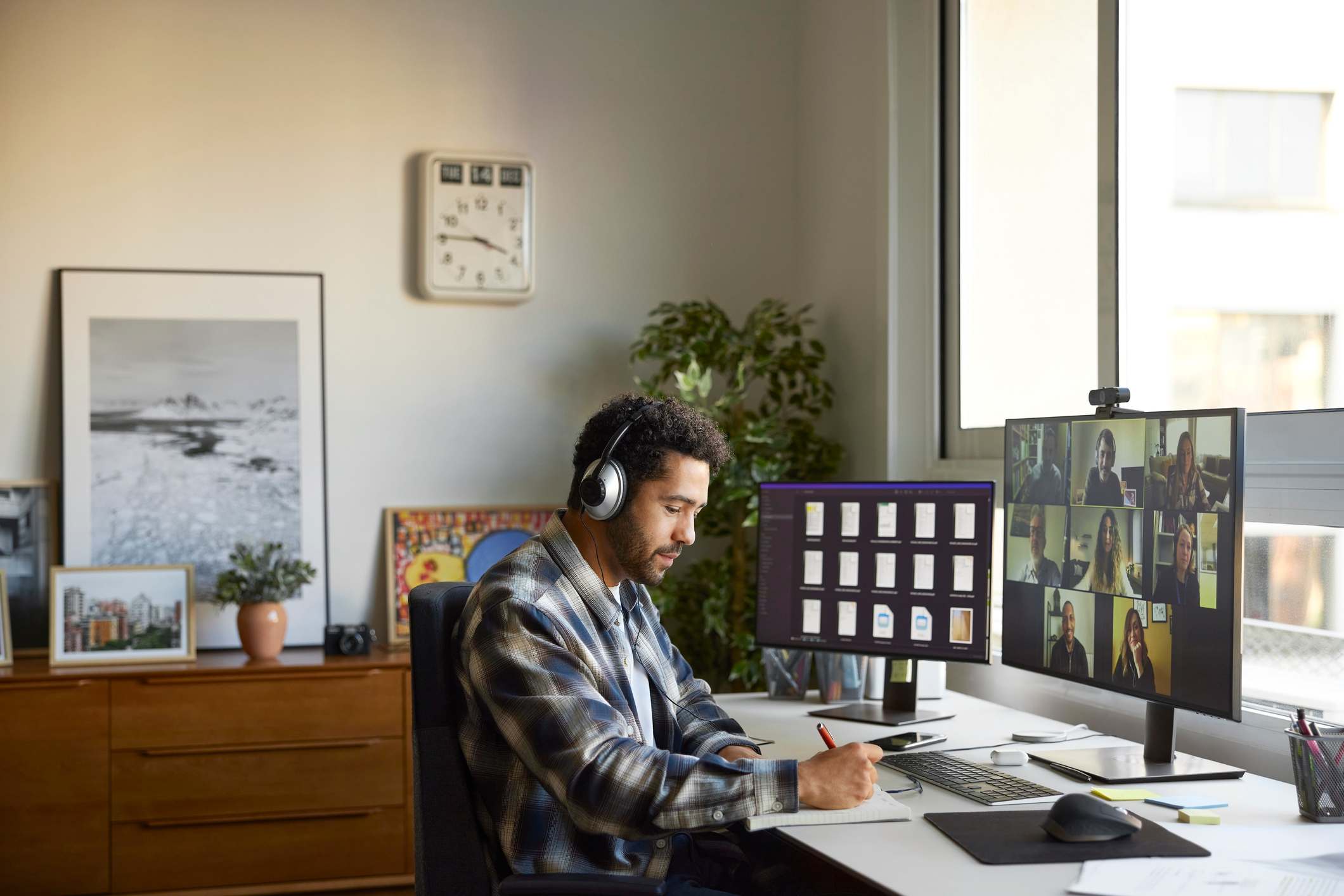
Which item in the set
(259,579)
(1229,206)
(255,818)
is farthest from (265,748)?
(1229,206)

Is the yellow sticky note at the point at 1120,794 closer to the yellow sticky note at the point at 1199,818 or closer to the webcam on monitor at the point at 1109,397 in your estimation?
the yellow sticky note at the point at 1199,818

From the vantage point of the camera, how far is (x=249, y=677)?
3189mm

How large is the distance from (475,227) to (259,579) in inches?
48.0

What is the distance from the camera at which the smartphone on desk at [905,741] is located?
6.83 feet

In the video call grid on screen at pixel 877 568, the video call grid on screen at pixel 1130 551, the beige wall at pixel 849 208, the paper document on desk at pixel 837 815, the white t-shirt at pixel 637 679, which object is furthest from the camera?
the beige wall at pixel 849 208

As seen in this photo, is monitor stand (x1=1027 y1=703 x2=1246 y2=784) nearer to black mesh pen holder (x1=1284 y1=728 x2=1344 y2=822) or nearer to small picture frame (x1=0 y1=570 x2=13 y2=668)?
black mesh pen holder (x1=1284 y1=728 x2=1344 y2=822)

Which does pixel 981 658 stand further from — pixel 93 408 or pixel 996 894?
pixel 93 408

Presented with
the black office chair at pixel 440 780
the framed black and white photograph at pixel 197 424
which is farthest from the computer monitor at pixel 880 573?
the framed black and white photograph at pixel 197 424

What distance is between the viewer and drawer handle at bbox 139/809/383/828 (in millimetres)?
3145

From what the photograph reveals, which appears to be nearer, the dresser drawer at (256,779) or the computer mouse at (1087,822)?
the computer mouse at (1087,822)

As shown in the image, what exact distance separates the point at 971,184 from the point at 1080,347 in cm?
65

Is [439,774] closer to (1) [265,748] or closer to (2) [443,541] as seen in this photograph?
(1) [265,748]

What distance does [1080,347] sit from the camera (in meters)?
2.69

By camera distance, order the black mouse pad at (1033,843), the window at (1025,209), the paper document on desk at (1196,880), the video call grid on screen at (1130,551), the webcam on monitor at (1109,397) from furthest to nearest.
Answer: the window at (1025,209) → the webcam on monitor at (1109,397) → the video call grid on screen at (1130,551) → the black mouse pad at (1033,843) → the paper document on desk at (1196,880)
